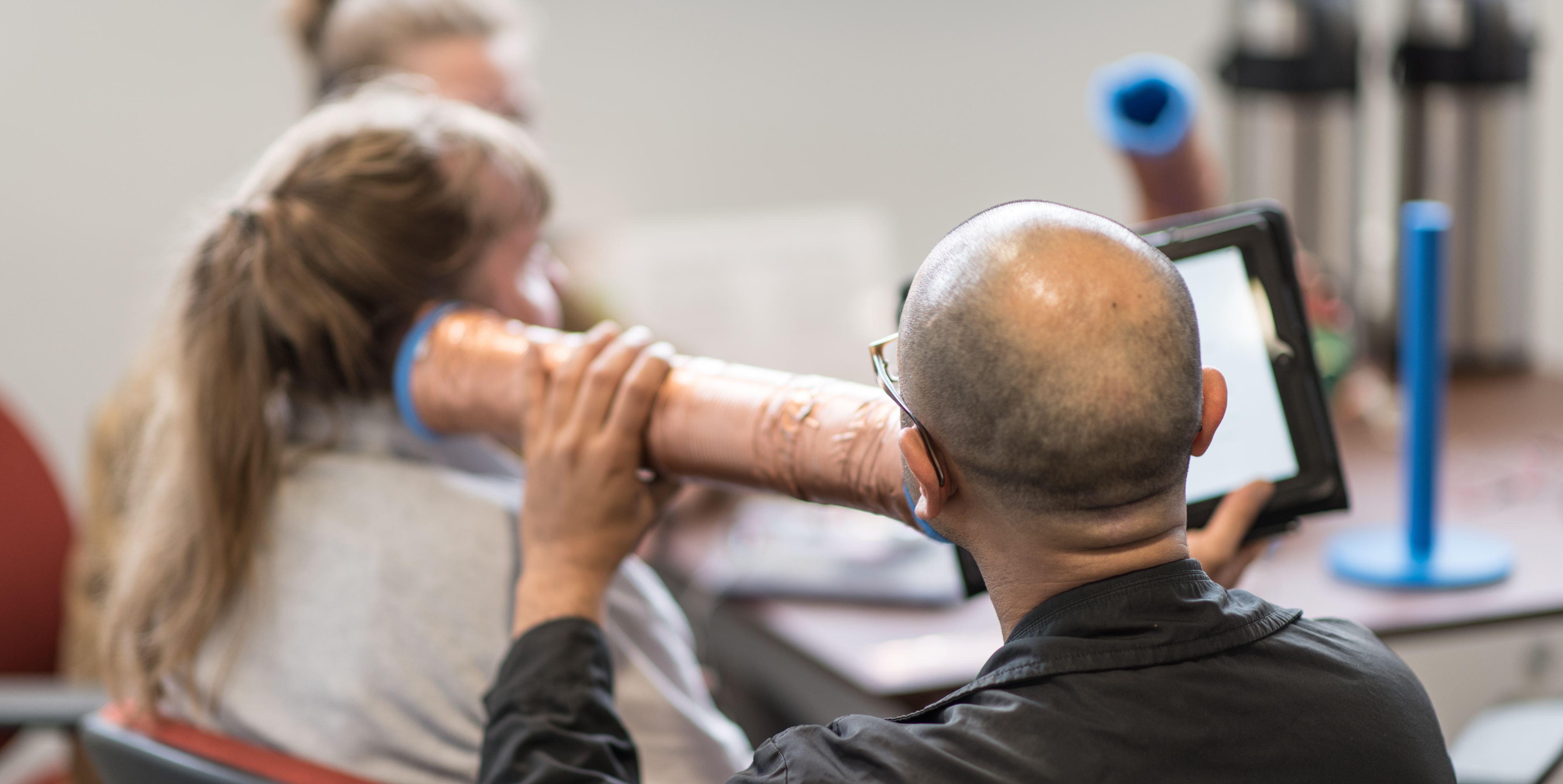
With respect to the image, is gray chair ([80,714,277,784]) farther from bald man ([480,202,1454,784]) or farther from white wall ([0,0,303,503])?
white wall ([0,0,303,503])

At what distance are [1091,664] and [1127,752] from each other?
4 cm

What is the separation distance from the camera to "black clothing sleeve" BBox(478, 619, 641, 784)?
656 mm

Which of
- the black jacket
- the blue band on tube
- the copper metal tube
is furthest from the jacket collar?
the copper metal tube

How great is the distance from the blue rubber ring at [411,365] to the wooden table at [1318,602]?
385 mm

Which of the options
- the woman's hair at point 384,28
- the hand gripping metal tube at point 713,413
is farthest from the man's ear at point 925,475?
the woman's hair at point 384,28

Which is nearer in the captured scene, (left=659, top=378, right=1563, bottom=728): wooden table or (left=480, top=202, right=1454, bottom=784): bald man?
(left=480, top=202, right=1454, bottom=784): bald man

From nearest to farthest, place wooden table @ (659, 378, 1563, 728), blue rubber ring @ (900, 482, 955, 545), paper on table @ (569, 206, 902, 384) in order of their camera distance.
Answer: blue rubber ring @ (900, 482, 955, 545) < wooden table @ (659, 378, 1563, 728) < paper on table @ (569, 206, 902, 384)

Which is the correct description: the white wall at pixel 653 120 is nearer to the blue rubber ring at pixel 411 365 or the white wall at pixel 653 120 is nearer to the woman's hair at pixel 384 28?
the woman's hair at pixel 384 28

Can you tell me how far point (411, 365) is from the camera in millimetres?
870

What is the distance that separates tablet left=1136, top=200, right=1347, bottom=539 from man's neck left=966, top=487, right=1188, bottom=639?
24cm

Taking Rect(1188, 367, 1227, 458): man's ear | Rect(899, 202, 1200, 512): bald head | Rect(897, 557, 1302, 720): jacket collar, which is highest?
Rect(899, 202, 1200, 512): bald head

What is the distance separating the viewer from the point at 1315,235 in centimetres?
191

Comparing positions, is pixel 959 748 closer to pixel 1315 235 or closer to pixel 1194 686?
pixel 1194 686

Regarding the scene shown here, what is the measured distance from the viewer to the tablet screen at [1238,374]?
2.50ft
